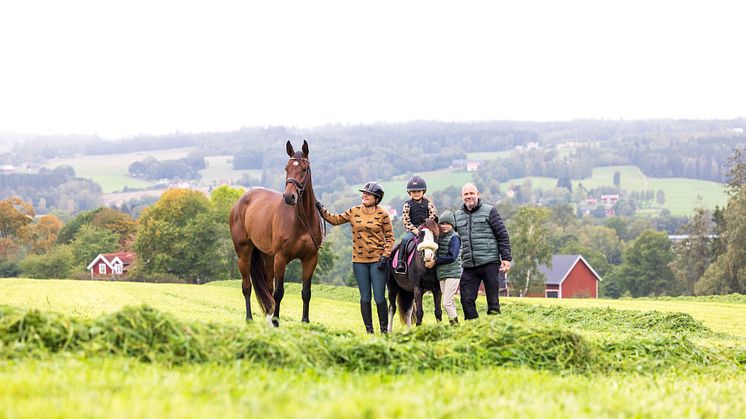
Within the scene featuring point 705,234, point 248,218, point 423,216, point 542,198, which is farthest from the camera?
point 542,198

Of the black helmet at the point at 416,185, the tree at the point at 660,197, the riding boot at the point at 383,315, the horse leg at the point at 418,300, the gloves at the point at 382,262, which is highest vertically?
the black helmet at the point at 416,185

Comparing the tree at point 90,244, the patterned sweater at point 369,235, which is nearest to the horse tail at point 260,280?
the patterned sweater at point 369,235

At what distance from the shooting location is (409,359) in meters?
7.81

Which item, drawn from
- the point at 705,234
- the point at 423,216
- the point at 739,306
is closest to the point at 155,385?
the point at 423,216

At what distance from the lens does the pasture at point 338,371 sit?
5.54m

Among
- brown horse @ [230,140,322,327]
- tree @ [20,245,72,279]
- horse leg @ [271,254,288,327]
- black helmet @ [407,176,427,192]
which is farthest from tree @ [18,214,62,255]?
black helmet @ [407,176,427,192]

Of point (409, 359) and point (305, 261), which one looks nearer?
point (409, 359)

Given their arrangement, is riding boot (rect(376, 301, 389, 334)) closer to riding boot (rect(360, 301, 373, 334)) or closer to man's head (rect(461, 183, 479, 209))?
riding boot (rect(360, 301, 373, 334))

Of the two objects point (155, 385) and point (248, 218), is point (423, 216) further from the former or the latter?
point (155, 385)

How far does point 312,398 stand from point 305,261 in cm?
769

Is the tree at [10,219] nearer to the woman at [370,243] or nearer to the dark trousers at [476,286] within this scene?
the woman at [370,243]

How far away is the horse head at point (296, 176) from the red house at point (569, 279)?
6735cm

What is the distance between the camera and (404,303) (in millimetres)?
14281

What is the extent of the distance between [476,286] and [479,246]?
2.13 feet
